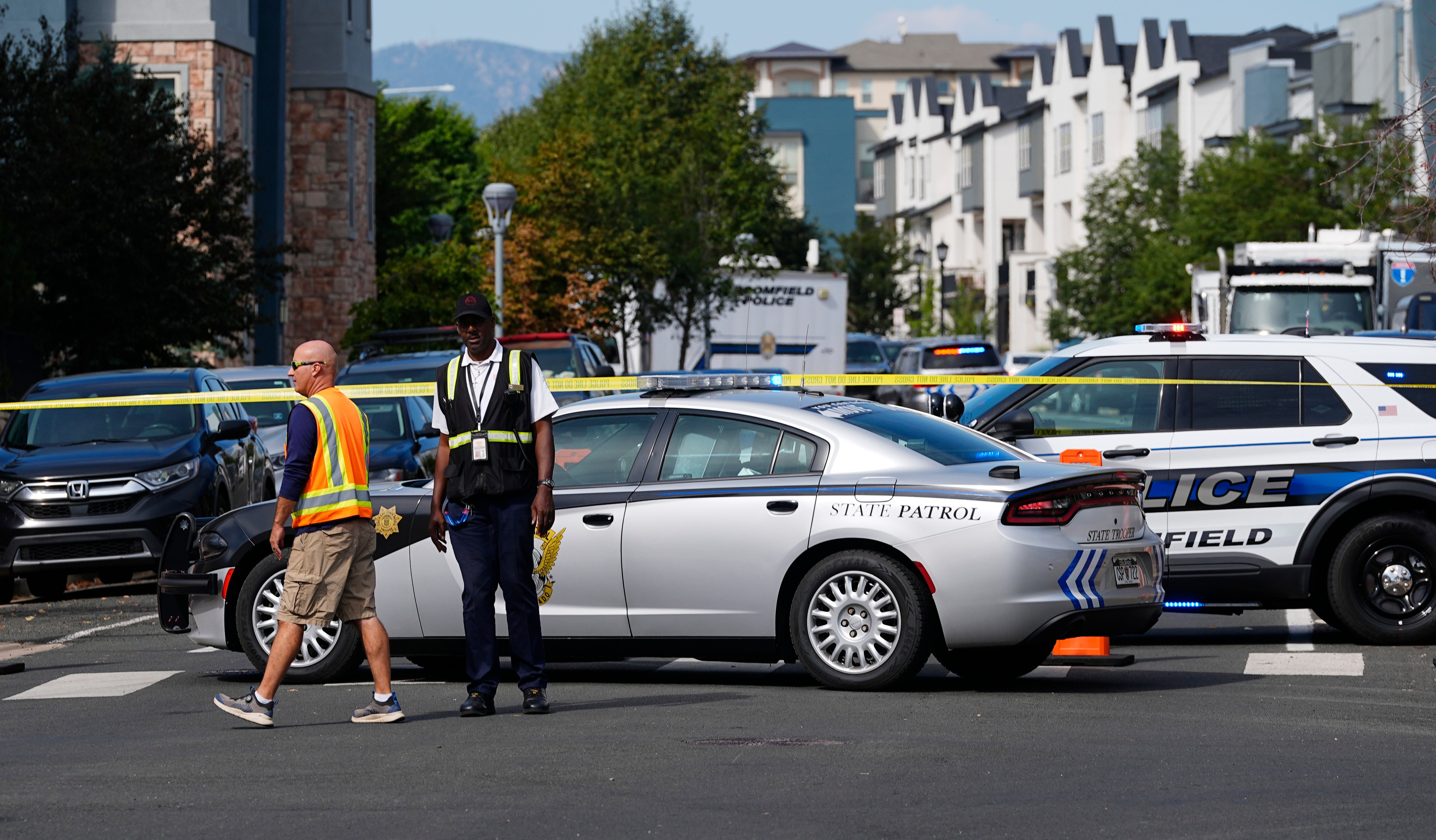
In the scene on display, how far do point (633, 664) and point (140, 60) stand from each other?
25563 millimetres

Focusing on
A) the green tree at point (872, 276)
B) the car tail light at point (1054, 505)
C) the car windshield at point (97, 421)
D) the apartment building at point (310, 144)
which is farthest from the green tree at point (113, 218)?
the green tree at point (872, 276)

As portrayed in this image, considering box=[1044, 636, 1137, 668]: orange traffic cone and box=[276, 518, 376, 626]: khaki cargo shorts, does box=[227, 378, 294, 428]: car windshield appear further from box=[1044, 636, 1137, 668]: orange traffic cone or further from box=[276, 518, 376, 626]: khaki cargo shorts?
box=[276, 518, 376, 626]: khaki cargo shorts

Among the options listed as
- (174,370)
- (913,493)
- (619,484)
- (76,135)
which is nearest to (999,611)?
(913,493)

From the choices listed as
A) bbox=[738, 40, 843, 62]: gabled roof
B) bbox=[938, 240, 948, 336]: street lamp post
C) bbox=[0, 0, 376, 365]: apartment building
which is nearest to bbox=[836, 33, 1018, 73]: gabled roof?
bbox=[738, 40, 843, 62]: gabled roof

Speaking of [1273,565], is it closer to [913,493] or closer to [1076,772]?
[913,493]

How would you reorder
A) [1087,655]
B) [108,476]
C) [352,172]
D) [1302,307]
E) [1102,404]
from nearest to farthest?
[1087,655], [1102,404], [108,476], [1302,307], [352,172]

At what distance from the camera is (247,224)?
2595 cm

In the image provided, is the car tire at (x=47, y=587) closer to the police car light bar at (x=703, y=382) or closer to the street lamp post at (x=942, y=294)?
the police car light bar at (x=703, y=382)

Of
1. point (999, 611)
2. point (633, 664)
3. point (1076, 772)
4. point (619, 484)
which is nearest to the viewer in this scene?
point (1076, 772)

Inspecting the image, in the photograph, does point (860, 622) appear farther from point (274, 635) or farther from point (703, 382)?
point (274, 635)

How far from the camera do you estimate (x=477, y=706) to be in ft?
28.7

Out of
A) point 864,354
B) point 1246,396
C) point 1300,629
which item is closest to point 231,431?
point 1246,396

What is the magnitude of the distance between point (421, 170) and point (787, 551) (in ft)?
221

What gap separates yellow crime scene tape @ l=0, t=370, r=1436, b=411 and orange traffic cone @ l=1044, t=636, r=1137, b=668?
1753 millimetres
